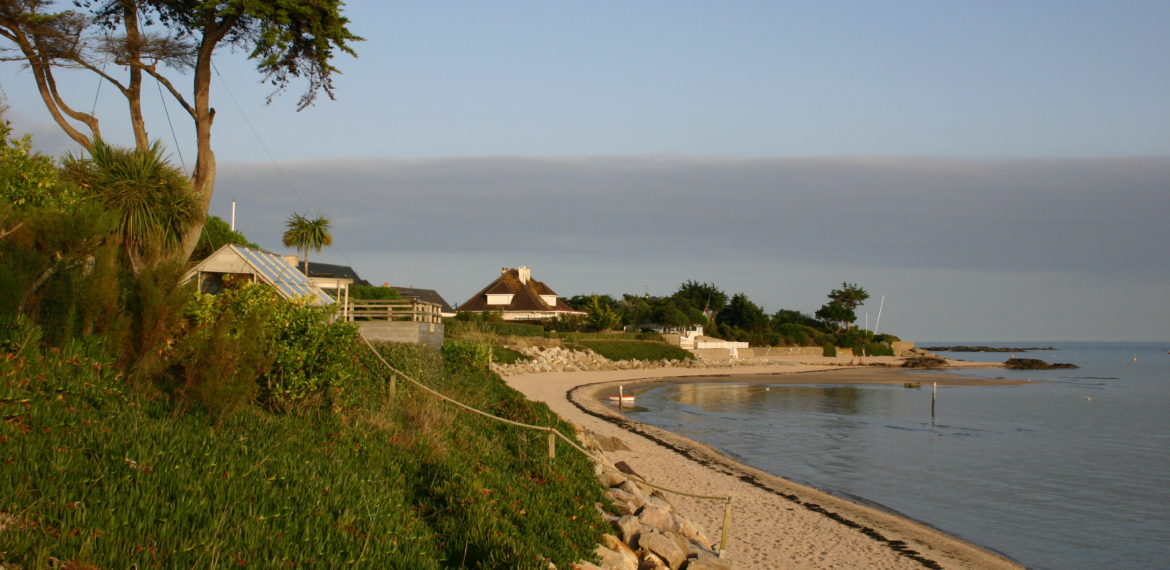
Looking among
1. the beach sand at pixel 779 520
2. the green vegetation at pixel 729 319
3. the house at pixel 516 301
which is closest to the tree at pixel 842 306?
the green vegetation at pixel 729 319

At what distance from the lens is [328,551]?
6.49m

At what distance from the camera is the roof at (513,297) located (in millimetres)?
79750

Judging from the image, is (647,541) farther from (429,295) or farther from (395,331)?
(429,295)

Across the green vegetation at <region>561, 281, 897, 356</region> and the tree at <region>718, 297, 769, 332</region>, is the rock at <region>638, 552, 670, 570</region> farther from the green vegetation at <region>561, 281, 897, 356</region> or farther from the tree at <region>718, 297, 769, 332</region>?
the tree at <region>718, 297, 769, 332</region>

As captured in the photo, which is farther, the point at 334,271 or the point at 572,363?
the point at 334,271

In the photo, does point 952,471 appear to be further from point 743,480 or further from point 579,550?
point 579,550

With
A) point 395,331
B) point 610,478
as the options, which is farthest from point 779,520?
point 395,331

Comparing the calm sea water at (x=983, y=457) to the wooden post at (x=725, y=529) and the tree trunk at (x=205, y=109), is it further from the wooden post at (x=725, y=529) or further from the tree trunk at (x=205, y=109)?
the tree trunk at (x=205, y=109)

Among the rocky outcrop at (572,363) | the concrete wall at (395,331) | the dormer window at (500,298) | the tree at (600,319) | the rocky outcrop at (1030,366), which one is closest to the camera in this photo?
the concrete wall at (395,331)

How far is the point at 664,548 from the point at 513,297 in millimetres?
71459

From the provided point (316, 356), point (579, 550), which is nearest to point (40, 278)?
point (316, 356)

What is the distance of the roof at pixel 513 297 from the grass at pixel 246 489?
67492 mm

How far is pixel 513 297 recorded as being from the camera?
81.1 metres

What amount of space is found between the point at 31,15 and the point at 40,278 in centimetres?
1356
